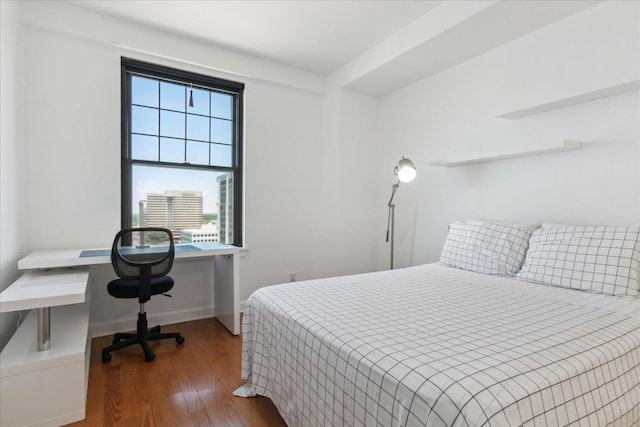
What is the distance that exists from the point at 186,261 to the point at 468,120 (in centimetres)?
306

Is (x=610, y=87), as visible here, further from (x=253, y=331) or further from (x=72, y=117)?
(x=72, y=117)

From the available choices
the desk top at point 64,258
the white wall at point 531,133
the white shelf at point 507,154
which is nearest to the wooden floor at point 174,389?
the desk top at point 64,258

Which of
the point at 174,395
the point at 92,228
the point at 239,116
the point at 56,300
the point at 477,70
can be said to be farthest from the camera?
the point at 239,116

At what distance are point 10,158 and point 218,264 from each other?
1.75m

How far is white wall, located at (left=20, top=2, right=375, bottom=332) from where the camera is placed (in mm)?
2535

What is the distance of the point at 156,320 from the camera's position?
9.95ft

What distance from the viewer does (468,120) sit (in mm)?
2961

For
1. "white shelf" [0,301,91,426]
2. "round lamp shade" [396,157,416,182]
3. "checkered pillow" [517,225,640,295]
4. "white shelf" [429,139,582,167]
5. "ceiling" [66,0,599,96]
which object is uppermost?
"ceiling" [66,0,599,96]

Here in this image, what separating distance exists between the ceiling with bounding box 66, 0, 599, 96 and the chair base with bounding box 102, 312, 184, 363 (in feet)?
8.22

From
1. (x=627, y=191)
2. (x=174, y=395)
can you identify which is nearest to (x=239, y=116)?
(x=174, y=395)

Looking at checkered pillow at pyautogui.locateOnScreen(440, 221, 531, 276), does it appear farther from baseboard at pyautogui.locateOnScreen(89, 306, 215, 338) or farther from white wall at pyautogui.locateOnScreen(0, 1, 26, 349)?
white wall at pyautogui.locateOnScreen(0, 1, 26, 349)

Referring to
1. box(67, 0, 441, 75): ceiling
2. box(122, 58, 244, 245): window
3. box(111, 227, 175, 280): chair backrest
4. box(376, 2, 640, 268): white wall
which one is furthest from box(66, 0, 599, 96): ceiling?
box(111, 227, 175, 280): chair backrest

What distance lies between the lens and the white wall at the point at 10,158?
196 centimetres

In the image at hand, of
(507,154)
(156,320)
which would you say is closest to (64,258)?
(156,320)
